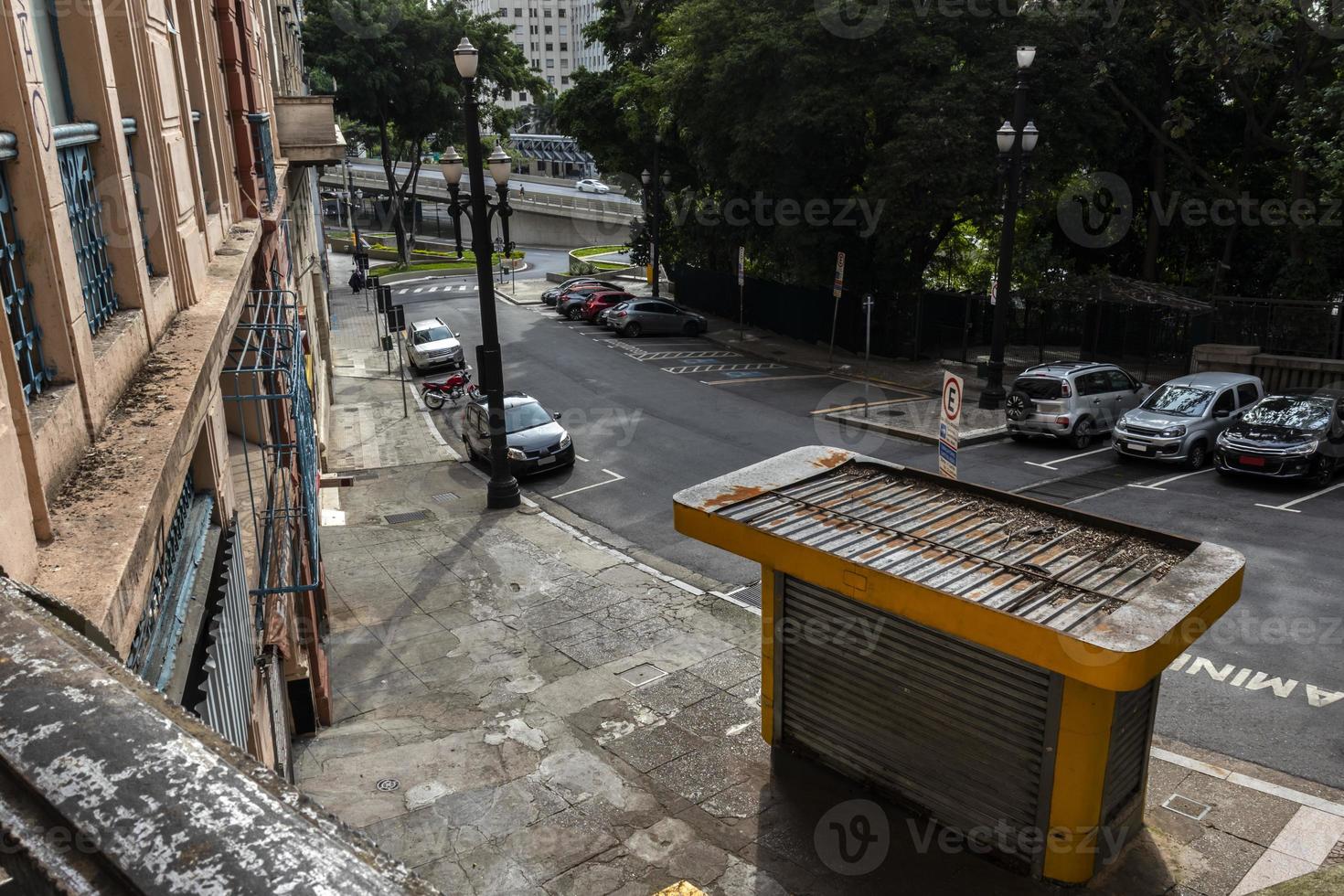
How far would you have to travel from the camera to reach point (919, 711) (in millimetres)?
8086

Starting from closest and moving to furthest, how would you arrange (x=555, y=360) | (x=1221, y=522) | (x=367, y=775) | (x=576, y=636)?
(x=367, y=775), (x=576, y=636), (x=1221, y=522), (x=555, y=360)

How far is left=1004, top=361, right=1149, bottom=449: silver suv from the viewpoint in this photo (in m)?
20.7

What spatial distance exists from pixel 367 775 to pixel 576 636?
12.0 ft

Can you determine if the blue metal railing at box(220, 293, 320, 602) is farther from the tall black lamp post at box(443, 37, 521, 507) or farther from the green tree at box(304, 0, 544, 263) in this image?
the green tree at box(304, 0, 544, 263)

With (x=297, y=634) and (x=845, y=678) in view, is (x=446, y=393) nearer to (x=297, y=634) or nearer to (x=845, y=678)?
(x=297, y=634)

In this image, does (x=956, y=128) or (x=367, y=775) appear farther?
(x=956, y=128)

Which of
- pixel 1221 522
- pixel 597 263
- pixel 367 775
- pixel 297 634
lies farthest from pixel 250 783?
pixel 597 263

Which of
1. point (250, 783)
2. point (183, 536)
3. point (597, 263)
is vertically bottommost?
point (597, 263)

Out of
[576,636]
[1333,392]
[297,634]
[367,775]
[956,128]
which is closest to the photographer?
[367,775]

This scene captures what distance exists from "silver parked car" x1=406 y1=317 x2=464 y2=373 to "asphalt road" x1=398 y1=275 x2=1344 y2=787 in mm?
1913

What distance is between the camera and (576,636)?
41.0 ft

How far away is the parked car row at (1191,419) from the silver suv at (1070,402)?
2cm

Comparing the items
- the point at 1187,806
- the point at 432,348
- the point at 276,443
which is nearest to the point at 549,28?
the point at 432,348

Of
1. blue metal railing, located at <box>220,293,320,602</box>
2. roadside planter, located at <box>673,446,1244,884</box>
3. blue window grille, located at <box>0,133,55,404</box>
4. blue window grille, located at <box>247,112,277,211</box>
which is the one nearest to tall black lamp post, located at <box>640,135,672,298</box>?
blue window grille, located at <box>247,112,277,211</box>
